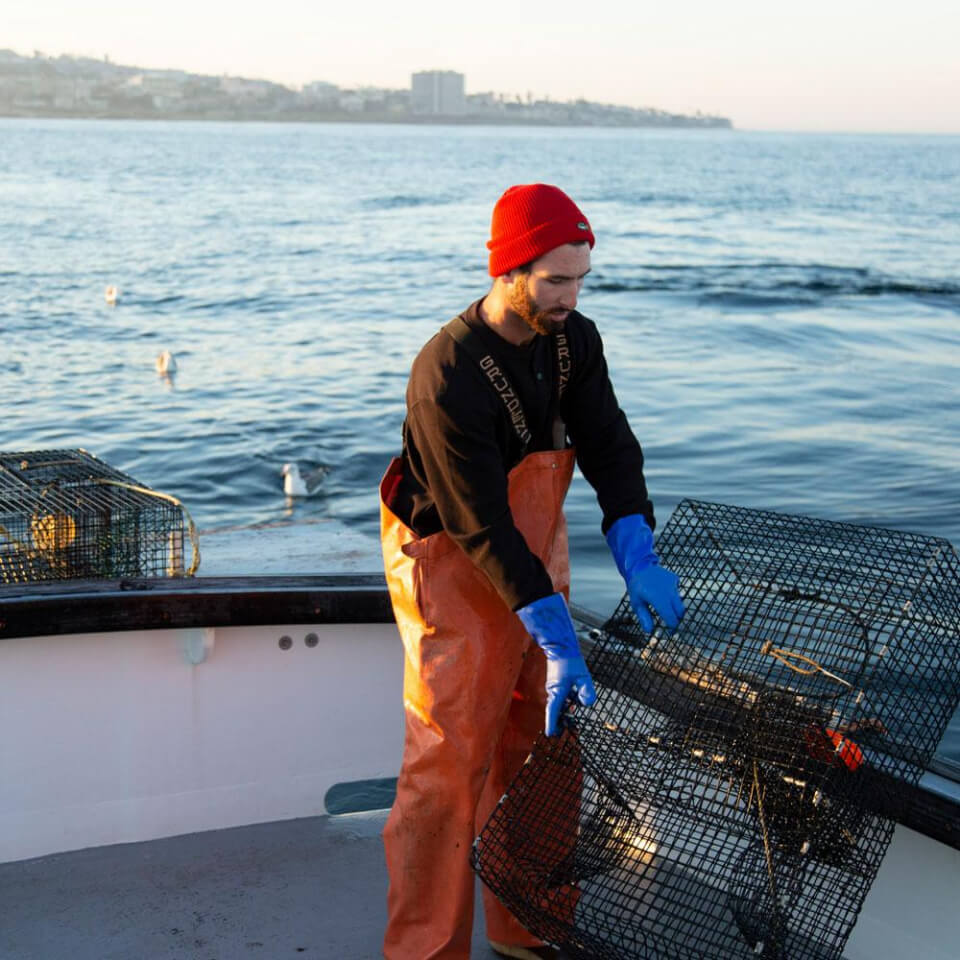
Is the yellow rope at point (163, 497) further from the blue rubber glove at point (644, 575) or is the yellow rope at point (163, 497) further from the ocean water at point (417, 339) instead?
the ocean water at point (417, 339)

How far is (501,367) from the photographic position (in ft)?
9.26

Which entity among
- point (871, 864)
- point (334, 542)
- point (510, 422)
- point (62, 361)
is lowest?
point (62, 361)

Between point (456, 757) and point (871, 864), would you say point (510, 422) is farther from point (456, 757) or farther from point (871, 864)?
point (871, 864)

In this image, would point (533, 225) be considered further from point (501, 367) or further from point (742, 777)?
point (742, 777)

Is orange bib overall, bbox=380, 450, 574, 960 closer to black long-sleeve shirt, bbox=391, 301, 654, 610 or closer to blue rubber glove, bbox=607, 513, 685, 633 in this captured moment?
black long-sleeve shirt, bbox=391, 301, 654, 610

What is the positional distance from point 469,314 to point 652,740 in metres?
1.19

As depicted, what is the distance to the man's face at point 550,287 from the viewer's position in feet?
8.87

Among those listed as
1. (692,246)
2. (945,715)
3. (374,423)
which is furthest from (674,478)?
(692,246)

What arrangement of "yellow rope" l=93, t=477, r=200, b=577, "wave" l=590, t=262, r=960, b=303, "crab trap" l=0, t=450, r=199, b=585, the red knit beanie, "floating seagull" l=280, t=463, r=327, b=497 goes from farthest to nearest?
"wave" l=590, t=262, r=960, b=303
"floating seagull" l=280, t=463, r=327, b=497
"yellow rope" l=93, t=477, r=200, b=577
"crab trap" l=0, t=450, r=199, b=585
the red knit beanie

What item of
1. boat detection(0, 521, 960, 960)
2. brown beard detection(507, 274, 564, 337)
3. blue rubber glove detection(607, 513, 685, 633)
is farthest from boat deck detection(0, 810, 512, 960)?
brown beard detection(507, 274, 564, 337)

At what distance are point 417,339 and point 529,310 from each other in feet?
62.6

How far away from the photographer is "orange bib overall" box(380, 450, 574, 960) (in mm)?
2920

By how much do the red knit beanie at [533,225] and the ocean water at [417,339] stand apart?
484cm

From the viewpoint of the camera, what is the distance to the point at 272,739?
4.04m
